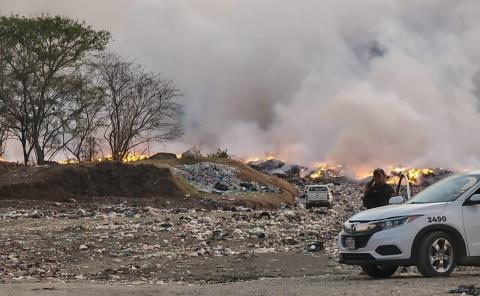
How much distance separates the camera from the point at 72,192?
3753 cm

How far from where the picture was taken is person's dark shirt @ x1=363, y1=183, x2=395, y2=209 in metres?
12.1

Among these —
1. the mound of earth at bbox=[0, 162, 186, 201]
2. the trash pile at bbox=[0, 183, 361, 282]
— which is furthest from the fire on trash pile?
the trash pile at bbox=[0, 183, 361, 282]

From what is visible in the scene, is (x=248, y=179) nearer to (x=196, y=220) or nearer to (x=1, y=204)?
(x=1, y=204)

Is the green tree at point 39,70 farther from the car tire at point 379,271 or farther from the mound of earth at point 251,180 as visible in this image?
the car tire at point 379,271

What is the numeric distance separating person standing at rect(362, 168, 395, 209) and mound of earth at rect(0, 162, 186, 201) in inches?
1037

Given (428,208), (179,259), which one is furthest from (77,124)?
(428,208)

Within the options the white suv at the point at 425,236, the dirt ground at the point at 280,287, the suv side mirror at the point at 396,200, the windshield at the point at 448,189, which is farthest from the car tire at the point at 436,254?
the suv side mirror at the point at 396,200

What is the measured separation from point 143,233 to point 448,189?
991cm

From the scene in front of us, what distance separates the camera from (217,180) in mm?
45250

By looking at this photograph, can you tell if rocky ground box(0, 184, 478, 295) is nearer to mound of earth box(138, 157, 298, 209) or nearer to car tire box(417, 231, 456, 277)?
car tire box(417, 231, 456, 277)

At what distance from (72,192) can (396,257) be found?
29817 mm

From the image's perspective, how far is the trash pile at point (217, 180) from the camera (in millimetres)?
42938

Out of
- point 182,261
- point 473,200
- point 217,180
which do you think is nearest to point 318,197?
point 217,180

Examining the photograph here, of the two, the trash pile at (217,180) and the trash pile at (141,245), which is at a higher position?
the trash pile at (217,180)
